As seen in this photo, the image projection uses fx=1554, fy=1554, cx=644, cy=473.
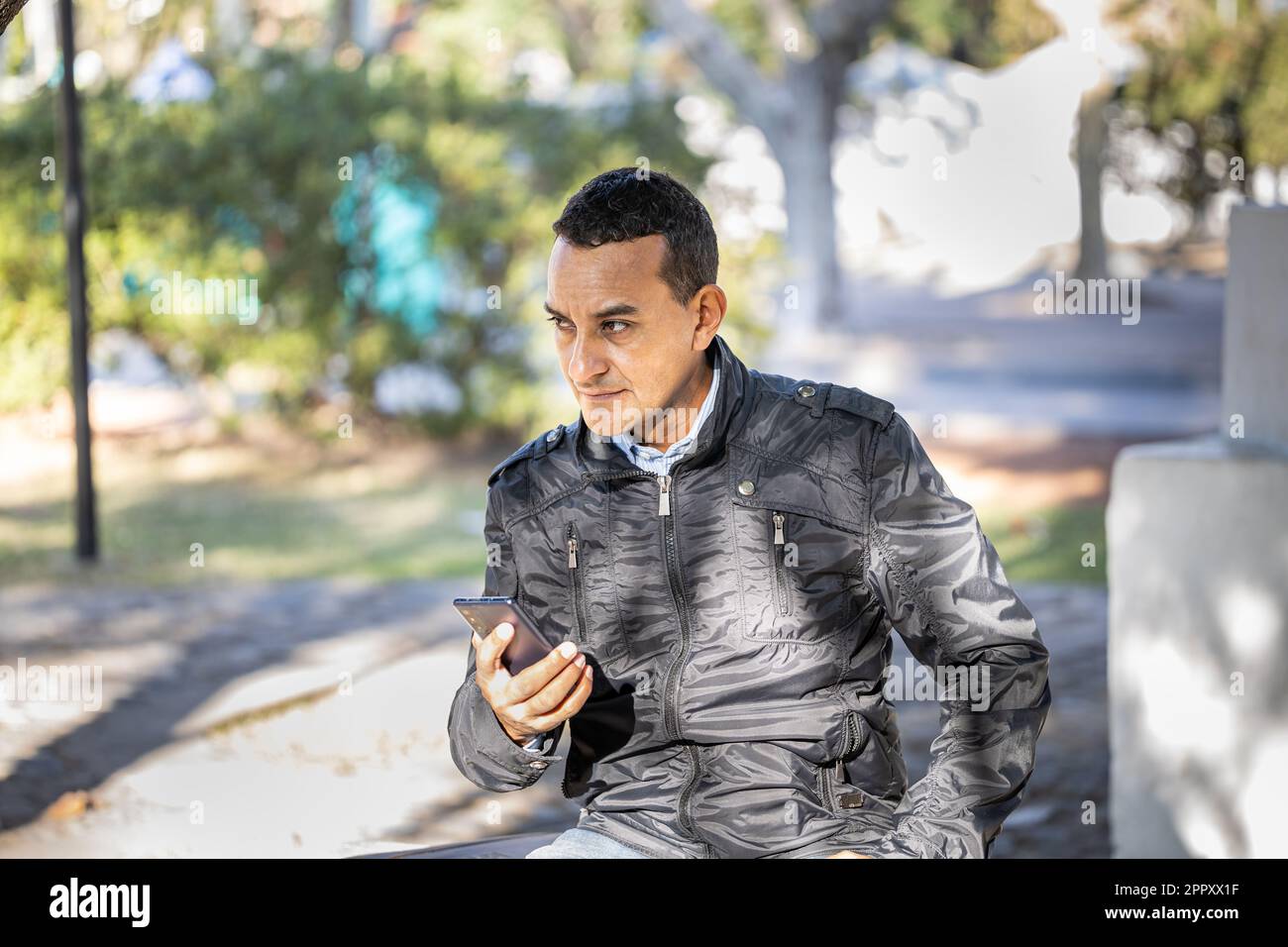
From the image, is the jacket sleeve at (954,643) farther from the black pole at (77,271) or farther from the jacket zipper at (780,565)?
the black pole at (77,271)

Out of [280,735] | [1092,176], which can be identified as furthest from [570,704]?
[1092,176]

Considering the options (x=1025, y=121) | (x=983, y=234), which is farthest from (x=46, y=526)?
(x=983, y=234)

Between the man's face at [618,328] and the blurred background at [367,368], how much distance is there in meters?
1.17

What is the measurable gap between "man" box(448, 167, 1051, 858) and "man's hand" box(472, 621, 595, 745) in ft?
0.24

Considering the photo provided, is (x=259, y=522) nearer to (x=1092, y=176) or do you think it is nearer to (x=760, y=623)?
(x=760, y=623)

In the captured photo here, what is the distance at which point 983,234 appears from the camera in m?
29.2

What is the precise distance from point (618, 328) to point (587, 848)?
874 mm

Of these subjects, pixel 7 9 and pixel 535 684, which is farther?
pixel 7 9

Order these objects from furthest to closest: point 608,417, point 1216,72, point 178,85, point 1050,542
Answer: point 1216,72 < point 178,85 < point 1050,542 < point 608,417

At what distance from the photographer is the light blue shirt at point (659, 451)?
262 centimetres

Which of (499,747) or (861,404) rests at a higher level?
(861,404)

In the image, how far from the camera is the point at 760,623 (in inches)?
102

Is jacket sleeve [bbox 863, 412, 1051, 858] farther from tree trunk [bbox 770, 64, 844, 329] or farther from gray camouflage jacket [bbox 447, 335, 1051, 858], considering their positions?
tree trunk [bbox 770, 64, 844, 329]

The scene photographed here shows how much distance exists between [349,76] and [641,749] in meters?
10.2
